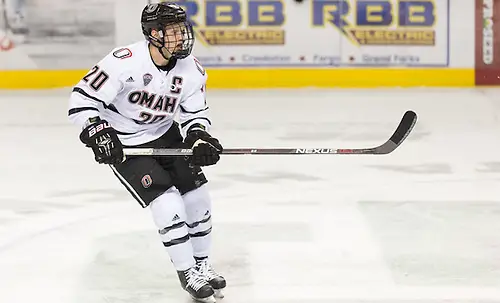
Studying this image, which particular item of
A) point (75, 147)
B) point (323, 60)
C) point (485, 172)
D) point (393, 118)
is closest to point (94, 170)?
point (75, 147)

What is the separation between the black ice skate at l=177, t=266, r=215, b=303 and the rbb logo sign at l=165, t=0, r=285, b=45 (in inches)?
198

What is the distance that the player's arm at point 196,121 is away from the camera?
268 centimetres

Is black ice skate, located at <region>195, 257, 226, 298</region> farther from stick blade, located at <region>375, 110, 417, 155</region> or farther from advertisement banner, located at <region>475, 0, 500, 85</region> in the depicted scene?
advertisement banner, located at <region>475, 0, 500, 85</region>

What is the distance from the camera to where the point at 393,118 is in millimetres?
6266

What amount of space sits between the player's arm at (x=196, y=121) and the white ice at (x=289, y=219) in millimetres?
457

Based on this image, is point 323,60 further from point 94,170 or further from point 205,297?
point 205,297

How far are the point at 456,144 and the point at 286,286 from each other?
272 cm

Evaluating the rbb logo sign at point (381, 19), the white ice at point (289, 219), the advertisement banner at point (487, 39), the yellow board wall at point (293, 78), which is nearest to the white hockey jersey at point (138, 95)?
the white ice at point (289, 219)

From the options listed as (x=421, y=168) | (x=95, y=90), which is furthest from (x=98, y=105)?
(x=421, y=168)

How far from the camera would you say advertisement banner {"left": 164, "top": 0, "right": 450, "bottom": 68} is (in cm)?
763

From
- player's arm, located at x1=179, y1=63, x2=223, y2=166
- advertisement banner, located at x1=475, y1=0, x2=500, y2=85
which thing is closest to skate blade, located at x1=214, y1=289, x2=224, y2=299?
player's arm, located at x1=179, y1=63, x2=223, y2=166

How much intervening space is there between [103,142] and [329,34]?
5.29 meters

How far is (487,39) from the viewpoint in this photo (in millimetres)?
7676

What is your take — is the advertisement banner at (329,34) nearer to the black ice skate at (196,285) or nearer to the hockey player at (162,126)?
the hockey player at (162,126)
